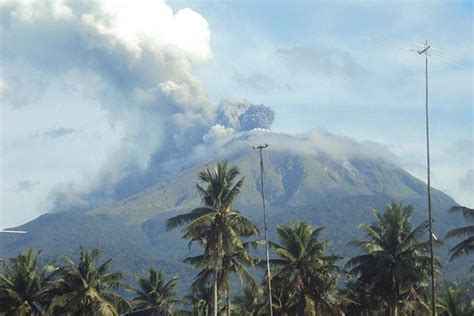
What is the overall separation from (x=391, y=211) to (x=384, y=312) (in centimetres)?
1200

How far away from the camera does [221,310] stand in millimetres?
64062

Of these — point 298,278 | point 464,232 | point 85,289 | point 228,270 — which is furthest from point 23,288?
point 464,232

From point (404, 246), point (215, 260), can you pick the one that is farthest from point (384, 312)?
point (215, 260)

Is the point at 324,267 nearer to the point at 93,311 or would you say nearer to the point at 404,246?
the point at 404,246

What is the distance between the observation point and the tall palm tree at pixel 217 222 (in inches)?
1884

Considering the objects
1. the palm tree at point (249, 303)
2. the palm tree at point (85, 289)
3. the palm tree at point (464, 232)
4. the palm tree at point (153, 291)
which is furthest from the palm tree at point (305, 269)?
the palm tree at point (153, 291)

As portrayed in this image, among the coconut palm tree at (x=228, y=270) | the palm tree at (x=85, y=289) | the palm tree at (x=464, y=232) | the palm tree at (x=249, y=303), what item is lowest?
the palm tree at (x=249, y=303)

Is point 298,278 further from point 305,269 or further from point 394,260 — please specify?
point 394,260

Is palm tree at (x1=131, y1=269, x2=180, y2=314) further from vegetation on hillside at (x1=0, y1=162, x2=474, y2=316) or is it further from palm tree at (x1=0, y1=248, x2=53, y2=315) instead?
palm tree at (x1=0, y1=248, x2=53, y2=315)

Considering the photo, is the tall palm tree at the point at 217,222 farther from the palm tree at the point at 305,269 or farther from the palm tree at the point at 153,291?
the palm tree at the point at 153,291

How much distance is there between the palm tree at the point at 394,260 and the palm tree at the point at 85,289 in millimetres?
20046

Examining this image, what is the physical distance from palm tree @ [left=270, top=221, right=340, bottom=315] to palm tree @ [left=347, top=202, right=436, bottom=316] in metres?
2.86

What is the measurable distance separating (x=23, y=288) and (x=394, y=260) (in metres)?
30.1

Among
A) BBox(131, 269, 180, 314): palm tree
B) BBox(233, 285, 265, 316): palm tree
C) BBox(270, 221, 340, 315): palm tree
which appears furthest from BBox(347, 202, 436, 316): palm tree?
BBox(131, 269, 180, 314): palm tree
